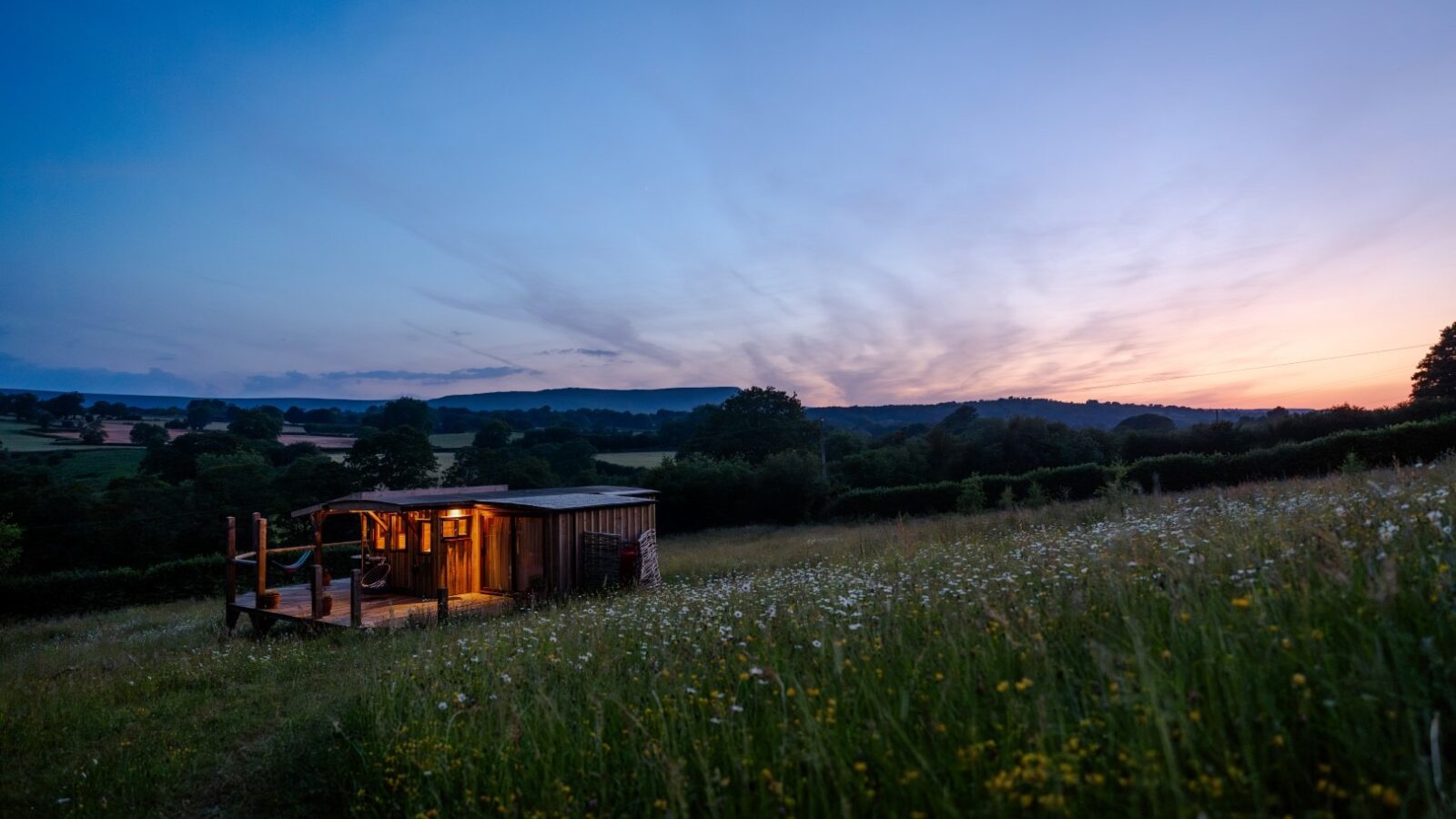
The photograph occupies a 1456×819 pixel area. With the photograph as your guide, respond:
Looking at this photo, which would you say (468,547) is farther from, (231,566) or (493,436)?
(493,436)

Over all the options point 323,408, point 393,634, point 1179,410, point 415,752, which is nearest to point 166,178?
point 393,634

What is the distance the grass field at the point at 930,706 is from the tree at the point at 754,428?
49.5 m

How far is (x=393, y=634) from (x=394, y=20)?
1193 centimetres

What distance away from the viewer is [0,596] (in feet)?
83.8

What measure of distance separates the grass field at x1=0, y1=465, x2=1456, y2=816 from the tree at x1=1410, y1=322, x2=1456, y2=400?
1821 inches

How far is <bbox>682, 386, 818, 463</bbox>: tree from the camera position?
59.4 m

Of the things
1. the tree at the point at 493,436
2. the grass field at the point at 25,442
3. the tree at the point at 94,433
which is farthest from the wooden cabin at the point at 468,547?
the tree at the point at 94,433

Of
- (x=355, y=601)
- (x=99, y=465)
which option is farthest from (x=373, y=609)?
(x=99, y=465)

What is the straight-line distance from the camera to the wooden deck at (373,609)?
1452cm

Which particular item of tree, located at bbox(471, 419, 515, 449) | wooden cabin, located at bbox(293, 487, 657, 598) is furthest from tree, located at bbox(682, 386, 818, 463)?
wooden cabin, located at bbox(293, 487, 657, 598)

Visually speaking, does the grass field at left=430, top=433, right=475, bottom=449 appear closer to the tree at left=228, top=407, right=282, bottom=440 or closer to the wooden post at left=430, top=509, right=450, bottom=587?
the tree at left=228, top=407, right=282, bottom=440

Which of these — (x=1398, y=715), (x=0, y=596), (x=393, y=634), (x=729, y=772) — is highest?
(x=1398, y=715)

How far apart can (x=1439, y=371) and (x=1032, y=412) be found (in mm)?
24110

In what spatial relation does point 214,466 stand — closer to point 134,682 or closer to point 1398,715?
point 134,682
